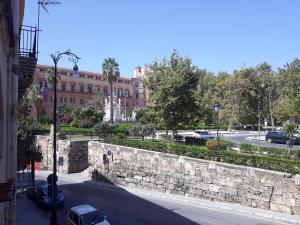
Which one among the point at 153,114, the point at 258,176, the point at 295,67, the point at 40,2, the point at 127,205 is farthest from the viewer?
the point at 295,67

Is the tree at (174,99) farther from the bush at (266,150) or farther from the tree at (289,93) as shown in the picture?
the tree at (289,93)

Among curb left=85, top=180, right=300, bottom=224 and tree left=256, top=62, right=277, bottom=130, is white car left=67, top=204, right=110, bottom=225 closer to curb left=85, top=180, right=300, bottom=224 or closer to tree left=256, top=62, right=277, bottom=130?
curb left=85, top=180, right=300, bottom=224

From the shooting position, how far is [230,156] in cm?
2434

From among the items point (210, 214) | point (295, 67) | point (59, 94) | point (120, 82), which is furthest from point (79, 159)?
point (120, 82)

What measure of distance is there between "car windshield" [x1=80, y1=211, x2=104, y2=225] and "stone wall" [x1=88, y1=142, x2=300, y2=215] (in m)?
8.75

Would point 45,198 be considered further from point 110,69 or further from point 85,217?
point 110,69

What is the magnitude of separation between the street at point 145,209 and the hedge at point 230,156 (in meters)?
2.80

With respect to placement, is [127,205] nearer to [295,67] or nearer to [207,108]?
[207,108]

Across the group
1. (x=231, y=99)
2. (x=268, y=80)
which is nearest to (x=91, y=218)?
(x=231, y=99)

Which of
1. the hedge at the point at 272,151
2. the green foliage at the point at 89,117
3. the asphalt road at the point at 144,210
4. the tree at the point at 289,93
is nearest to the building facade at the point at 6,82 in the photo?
the asphalt road at the point at 144,210

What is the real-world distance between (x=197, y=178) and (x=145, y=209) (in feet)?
13.6

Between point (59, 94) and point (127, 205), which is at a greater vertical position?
point (59, 94)

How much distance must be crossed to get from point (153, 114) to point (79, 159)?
8.54 m

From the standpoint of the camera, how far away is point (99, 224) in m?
17.6
